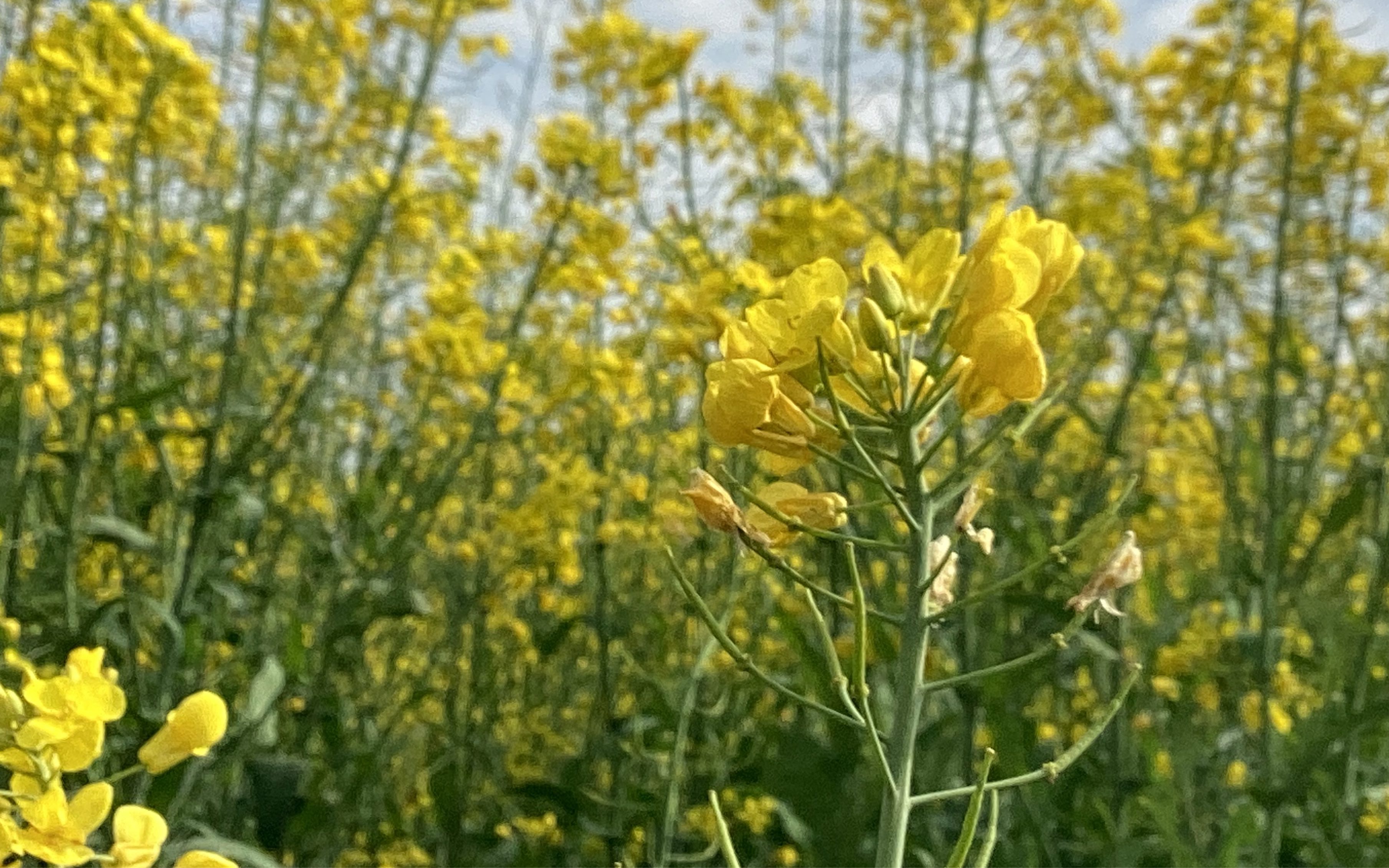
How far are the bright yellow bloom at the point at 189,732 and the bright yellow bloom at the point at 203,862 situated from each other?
109mm

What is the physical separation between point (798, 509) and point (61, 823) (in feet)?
1.76

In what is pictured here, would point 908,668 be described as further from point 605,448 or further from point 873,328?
point 605,448

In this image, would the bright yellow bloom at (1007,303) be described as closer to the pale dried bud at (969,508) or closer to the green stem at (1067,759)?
A: the pale dried bud at (969,508)

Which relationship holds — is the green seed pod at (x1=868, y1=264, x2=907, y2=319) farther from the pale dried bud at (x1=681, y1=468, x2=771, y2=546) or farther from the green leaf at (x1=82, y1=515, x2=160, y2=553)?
the green leaf at (x1=82, y1=515, x2=160, y2=553)

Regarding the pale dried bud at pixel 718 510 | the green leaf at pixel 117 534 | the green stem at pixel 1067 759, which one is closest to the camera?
the green stem at pixel 1067 759

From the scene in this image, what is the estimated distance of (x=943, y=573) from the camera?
2.73 ft

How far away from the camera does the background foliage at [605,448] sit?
7.78ft

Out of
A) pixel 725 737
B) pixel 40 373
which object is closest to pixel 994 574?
pixel 725 737

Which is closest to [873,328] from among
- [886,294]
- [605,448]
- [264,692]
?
[886,294]

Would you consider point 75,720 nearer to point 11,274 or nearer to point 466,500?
point 11,274

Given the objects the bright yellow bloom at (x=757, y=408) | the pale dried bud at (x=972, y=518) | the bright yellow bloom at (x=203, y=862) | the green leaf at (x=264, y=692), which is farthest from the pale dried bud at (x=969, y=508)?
the green leaf at (x=264, y=692)

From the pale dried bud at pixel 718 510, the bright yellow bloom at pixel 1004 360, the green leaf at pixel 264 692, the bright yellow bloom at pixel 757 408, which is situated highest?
the bright yellow bloom at pixel 1004 360

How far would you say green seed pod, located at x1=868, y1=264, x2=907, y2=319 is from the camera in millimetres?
821

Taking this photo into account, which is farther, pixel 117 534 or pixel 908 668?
pixel 117 534
